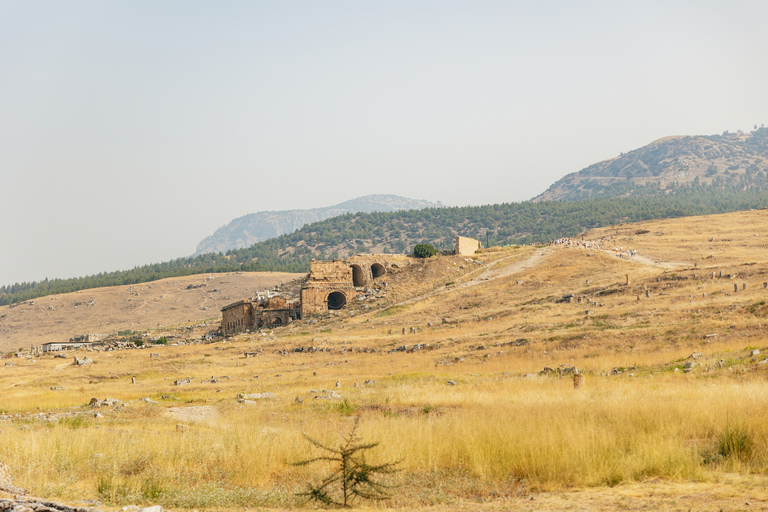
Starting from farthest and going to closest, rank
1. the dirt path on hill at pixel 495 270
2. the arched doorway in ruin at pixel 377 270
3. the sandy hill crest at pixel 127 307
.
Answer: the sandy hill crest at pixel 127 307
the arched doorway in ruin at pixel 377 270
the dirt path on hill at pixel 495 270

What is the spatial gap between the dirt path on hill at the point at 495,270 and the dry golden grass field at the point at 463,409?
32.5 ft

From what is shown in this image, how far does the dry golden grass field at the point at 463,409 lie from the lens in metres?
8.35

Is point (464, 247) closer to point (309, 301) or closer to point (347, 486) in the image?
point (309, 301)

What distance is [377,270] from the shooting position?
6969 centimetres

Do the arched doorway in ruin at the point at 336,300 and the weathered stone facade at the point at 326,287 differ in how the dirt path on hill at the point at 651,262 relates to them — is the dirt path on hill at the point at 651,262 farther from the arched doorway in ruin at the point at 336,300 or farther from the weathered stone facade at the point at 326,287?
the arched doorway in ruin at the point at 336,300

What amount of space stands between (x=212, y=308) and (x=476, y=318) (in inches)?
3249

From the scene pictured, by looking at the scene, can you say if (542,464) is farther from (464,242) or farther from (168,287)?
(168,287)

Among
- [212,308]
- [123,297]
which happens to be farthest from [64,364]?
[123,297]

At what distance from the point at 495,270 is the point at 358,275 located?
16435mm

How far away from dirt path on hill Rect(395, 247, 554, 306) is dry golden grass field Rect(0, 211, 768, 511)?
32.5 ft

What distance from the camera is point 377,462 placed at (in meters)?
9.67

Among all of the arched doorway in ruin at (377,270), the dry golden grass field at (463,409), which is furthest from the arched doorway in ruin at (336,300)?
the dry golden grass field at (463,409)

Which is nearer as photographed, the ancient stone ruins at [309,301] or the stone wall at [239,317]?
the ancient stone ruins at [309,301]

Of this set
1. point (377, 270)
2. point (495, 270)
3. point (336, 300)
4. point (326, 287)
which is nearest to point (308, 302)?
point (326, 287)
